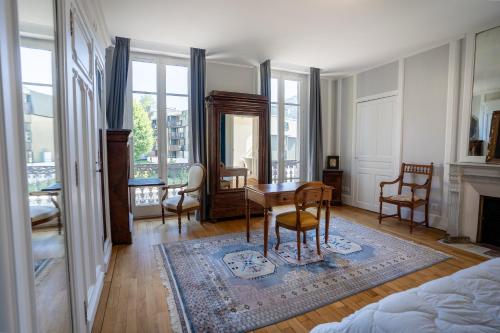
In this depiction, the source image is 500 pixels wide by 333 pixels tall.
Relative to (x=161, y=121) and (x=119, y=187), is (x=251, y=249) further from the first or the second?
(x=161, y=121)

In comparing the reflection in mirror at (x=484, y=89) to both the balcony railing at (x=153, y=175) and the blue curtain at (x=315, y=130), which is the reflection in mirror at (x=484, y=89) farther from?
the balcony railing at (x=153, y=175)

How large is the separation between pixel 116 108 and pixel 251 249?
2811 mm

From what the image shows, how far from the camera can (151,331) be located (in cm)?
176

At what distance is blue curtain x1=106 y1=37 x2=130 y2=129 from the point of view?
3.80 m

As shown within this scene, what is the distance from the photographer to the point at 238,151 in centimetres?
438

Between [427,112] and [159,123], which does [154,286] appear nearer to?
[159,123]

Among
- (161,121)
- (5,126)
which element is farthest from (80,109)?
(161,121)

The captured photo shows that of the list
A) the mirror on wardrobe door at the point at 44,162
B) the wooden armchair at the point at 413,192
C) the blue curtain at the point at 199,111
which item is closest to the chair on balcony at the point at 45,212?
the mirror on wardrobe door at the point at 44,162

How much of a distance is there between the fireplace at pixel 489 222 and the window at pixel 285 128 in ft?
9.75

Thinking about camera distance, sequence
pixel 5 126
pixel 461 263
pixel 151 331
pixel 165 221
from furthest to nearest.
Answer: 1. pixel 165 221
2. pixel 461 263
3. pixel 151 331
4. pixel 5 126

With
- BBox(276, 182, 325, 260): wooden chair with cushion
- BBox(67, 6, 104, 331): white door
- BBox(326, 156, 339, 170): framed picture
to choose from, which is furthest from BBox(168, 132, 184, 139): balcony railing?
BBox(326, 156, 339, 170): framed picture

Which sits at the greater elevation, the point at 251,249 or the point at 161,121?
the point at 161,121

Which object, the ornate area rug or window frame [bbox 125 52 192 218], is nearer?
the ornate area rug

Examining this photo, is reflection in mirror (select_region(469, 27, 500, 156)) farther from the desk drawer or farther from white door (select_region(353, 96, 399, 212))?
the desk drawer
